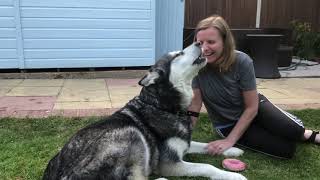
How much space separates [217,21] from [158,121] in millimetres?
1147

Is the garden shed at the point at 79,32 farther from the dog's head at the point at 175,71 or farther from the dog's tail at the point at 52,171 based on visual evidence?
the dog's tail at the point at 52,171

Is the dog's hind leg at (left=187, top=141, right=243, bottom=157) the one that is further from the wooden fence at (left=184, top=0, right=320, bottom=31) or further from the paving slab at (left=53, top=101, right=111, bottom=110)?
the wooden fence at (left=184, top=0, right=320, bottom=31)

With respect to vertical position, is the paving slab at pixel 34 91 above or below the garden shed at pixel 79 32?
below

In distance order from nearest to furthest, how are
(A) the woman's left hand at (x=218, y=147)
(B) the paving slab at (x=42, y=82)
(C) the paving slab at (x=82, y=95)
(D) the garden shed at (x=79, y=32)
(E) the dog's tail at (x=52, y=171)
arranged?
(E) the dog's tail at (x=52, y=171) → (A) the woman's left hand at (x=218, y=147) → (C) the paving slab at (x=82, y=95) → (B) the paving slab at (x=42, y=82) → (D) the garden shed at (x=79, y=32)

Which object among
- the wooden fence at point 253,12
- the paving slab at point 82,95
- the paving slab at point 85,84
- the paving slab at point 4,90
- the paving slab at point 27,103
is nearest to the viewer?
the paving slab at point 27,103

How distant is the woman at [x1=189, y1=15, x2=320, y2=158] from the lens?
401 cm

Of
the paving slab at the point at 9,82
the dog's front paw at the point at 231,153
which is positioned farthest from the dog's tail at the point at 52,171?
the paving slab at the point at 9,82

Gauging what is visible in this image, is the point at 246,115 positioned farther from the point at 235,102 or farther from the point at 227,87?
Answer: the point at 227,87

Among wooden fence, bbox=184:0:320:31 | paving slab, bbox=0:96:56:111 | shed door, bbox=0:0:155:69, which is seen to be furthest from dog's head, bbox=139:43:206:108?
wooden fence, bbox=184:0:320:31

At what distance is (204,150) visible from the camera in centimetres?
430

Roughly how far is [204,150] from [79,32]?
16.7ft

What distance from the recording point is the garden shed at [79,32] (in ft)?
27.1

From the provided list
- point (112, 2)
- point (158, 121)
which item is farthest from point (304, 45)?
point (158, 121)

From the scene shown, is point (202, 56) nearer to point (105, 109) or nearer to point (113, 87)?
point (105, 109)
